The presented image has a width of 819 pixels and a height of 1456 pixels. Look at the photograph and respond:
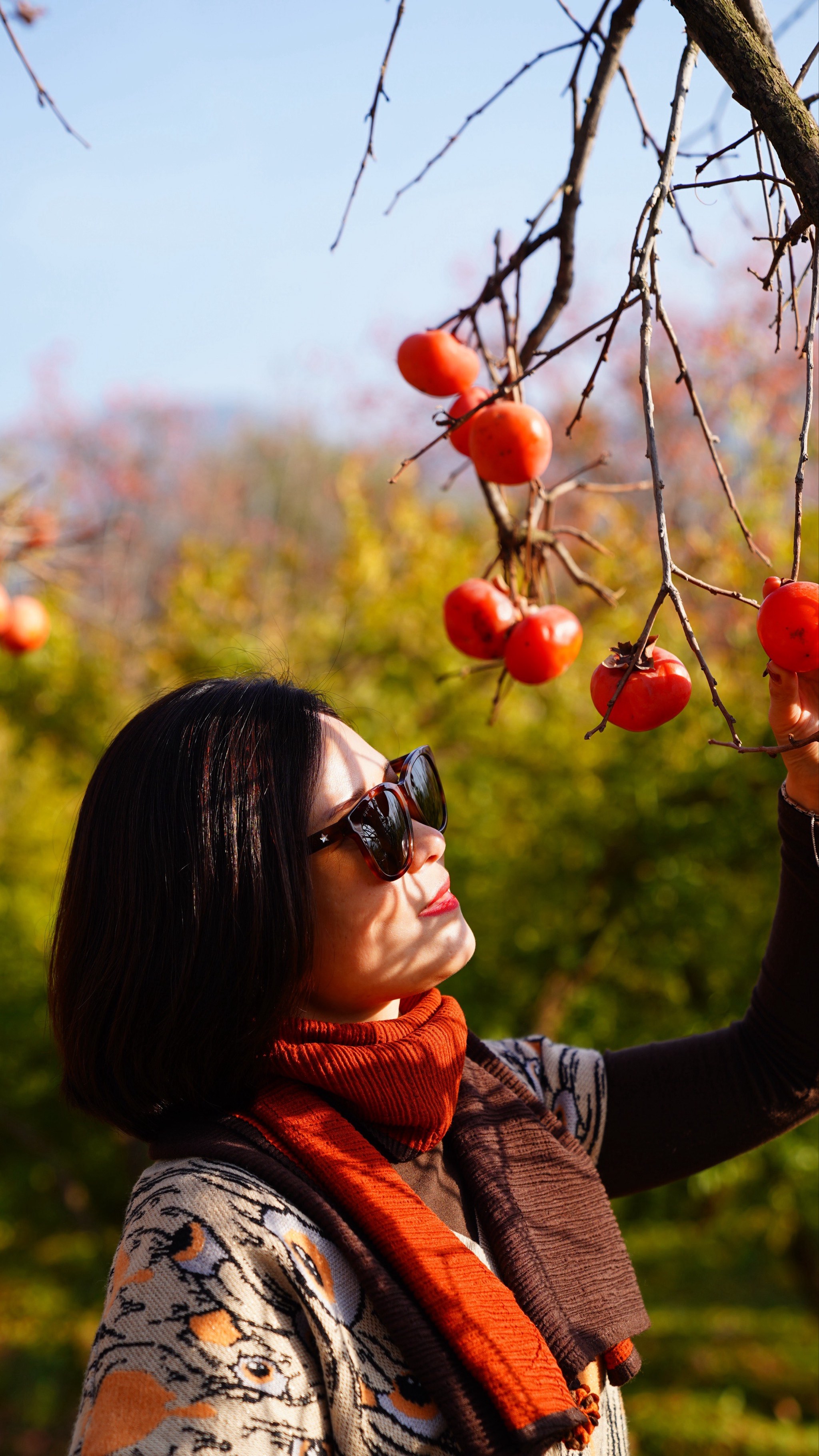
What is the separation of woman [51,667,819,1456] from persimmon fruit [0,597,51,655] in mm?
1636

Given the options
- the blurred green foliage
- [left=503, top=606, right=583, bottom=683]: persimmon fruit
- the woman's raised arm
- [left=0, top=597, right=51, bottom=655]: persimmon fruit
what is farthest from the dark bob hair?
[left=0, top=597, right=51, bottom=655]: persimmon fruit

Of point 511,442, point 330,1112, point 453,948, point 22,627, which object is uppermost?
point 22,627

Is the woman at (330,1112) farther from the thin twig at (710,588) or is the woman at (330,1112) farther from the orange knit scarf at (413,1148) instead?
the thin twig at (710,588)

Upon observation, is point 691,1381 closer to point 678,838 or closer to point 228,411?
point 678,838

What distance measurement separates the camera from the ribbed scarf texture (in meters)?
0.91

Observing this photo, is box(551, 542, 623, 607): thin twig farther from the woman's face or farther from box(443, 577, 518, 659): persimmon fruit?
the woman's face

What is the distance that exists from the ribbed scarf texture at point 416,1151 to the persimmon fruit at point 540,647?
15.0 inches

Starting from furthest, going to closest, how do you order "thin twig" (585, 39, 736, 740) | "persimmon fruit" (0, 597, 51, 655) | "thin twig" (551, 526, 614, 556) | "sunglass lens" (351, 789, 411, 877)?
"persimmon fruit" (0, 597, 51, 655), "thin twig" (551, 526, 614, 556), "sunglass lens" (351, 789, 411, 877), "thin twig" (585, 39, 736, 740)

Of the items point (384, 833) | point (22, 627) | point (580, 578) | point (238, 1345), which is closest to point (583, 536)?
point (580, 578)

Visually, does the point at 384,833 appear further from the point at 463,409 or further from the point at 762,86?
the point at 762,86

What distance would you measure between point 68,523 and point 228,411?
19.2 meters

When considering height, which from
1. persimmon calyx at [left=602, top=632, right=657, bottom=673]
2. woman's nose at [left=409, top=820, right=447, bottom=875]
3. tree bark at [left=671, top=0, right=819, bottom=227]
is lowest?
woman's nose at [left=409, top=820, right=447, bottom=875]

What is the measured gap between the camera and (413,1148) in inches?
42.8

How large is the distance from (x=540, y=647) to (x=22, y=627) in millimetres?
1766
